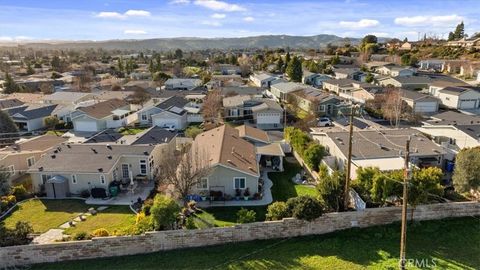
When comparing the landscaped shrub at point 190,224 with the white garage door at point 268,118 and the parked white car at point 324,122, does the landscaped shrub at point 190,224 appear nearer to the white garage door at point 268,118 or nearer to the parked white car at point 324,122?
the parked white car at point 324,122

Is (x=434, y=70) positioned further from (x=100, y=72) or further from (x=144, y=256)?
(x=100, y=72)

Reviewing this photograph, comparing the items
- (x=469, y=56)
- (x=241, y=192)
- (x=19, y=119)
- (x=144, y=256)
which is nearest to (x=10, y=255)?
(x=144, y=256)

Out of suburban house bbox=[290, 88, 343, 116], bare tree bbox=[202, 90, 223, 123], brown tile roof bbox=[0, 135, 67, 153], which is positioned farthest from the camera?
suburban house bbox=[290, 88, 343, 116]

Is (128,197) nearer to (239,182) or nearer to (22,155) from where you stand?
(239,182)

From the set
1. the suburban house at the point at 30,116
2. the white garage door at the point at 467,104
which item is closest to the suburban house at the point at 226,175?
the suburban house at the point at 30,116

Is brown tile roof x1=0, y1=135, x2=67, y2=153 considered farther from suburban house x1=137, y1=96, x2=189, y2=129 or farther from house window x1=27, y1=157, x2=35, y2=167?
suburban house x1=137, y1=96, x2=189, y2=129

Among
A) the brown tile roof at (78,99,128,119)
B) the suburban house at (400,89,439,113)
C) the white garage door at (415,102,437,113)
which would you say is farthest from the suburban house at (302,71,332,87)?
the brown tile roof at (78,99,128,119)
